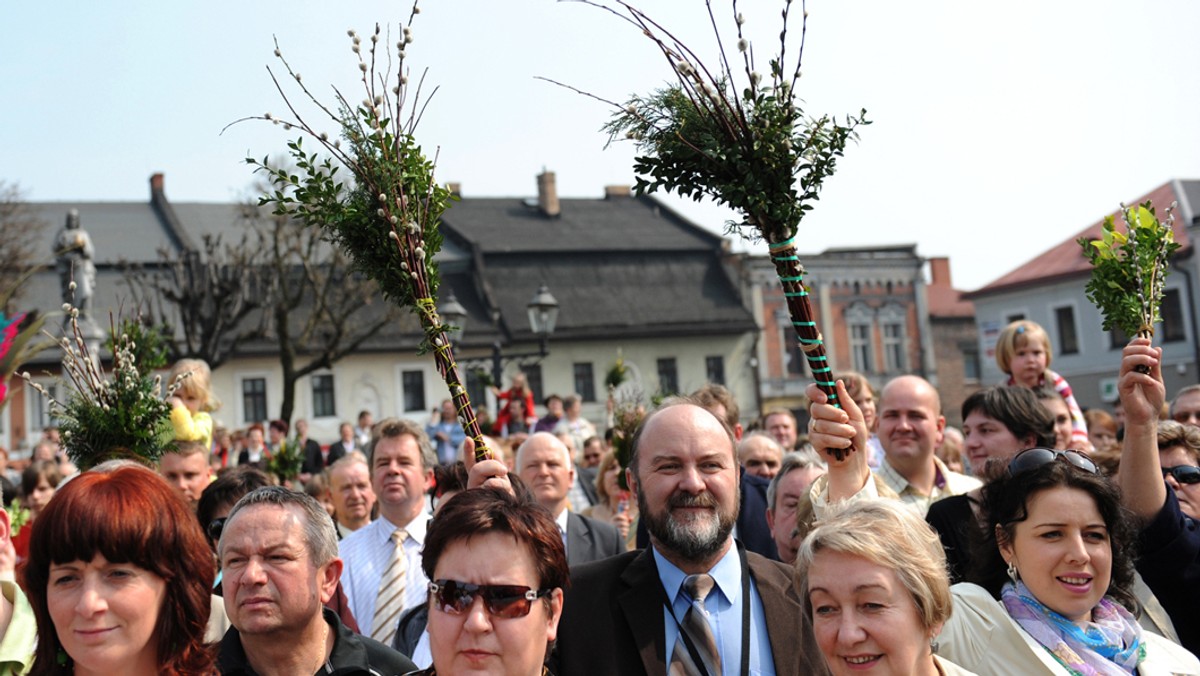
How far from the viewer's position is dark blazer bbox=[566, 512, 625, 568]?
6.39 meters

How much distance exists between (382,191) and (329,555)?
1.32m

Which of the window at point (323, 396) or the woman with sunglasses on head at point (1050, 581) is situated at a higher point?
the window at point (323, 396)

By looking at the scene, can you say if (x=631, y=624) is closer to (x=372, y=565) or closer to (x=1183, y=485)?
(x=372, y=565)

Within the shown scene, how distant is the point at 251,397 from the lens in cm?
4312

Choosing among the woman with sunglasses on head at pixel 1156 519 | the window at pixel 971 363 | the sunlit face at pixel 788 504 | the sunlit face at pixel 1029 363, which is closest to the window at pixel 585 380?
the window at pixel 971 363

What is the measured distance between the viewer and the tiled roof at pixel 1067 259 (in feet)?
136

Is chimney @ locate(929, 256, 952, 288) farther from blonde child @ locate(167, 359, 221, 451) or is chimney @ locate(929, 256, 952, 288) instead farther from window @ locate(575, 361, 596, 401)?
blonde child @ locate(167, 359, 221, 451)

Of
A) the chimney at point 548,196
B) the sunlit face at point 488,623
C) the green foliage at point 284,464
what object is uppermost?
the chimney at point 548,196

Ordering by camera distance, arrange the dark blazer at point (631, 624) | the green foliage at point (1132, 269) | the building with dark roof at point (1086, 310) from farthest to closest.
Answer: the building with dark roof at point (1086, 310)
the green foliage at point (1132, 269)
the dark blazer at point (631, 624)

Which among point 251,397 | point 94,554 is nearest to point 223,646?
point 94,554

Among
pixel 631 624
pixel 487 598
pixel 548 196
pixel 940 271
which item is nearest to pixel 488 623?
pixel 487 598

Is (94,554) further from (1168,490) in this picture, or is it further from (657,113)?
(1168,490)

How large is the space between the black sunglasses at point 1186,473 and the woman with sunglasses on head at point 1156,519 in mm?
501

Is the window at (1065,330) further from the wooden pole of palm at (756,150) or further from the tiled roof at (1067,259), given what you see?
the wooden pole of palm at (756,150)
